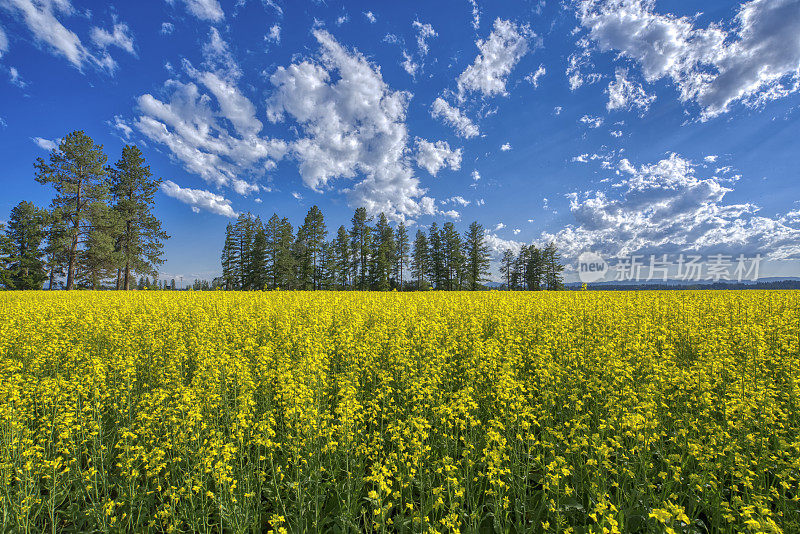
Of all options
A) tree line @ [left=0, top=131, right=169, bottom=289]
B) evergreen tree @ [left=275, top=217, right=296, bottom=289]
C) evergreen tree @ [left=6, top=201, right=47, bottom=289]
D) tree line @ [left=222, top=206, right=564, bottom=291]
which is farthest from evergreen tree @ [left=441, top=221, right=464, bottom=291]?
evergreen tree @ [left=6, top=201, right=47, bottom=289]

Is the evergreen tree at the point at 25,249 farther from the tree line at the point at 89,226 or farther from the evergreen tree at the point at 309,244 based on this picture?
the evergreen tree at the point at 309,244

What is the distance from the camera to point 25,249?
1853 inches

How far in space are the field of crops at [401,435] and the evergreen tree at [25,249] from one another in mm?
60042

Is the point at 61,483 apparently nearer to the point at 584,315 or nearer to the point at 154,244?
the point at 584,315

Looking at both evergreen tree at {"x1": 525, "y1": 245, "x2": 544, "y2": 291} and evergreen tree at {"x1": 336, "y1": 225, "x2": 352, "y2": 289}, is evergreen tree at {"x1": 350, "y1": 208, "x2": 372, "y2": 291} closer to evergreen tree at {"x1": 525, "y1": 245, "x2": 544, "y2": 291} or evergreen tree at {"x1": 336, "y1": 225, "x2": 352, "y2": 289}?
evergreen tree at {"x1": 336, "y1": 225, "x2": 352, "y2": 289}

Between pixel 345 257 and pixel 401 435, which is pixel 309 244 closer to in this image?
pixel 345 257

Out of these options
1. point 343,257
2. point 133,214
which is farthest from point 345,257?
point 133,214

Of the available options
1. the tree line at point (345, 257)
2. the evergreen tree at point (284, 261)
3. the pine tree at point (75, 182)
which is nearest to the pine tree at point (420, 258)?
the tree line at point (345, 257)

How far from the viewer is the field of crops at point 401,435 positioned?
273 centimetres

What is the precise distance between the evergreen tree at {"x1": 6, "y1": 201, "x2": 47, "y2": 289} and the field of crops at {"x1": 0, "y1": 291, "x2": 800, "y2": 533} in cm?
6004

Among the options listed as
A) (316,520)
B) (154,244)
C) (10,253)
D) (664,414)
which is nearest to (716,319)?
(664,414)

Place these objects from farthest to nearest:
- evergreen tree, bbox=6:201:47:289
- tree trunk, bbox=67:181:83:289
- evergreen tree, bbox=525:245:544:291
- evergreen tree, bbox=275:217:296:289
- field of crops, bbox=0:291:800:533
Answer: evergreen tree, bbox=525:245:544:291
evergreen tree, bbox=275:217:296:289
evergreen tree, bbox=6:201:47:289
tree trunk, bbox=67:181:83:289
field of crops, bbox=0:291:800:533

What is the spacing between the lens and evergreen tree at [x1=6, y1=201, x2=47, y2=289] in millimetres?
44284

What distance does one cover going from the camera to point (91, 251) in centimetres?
3169
